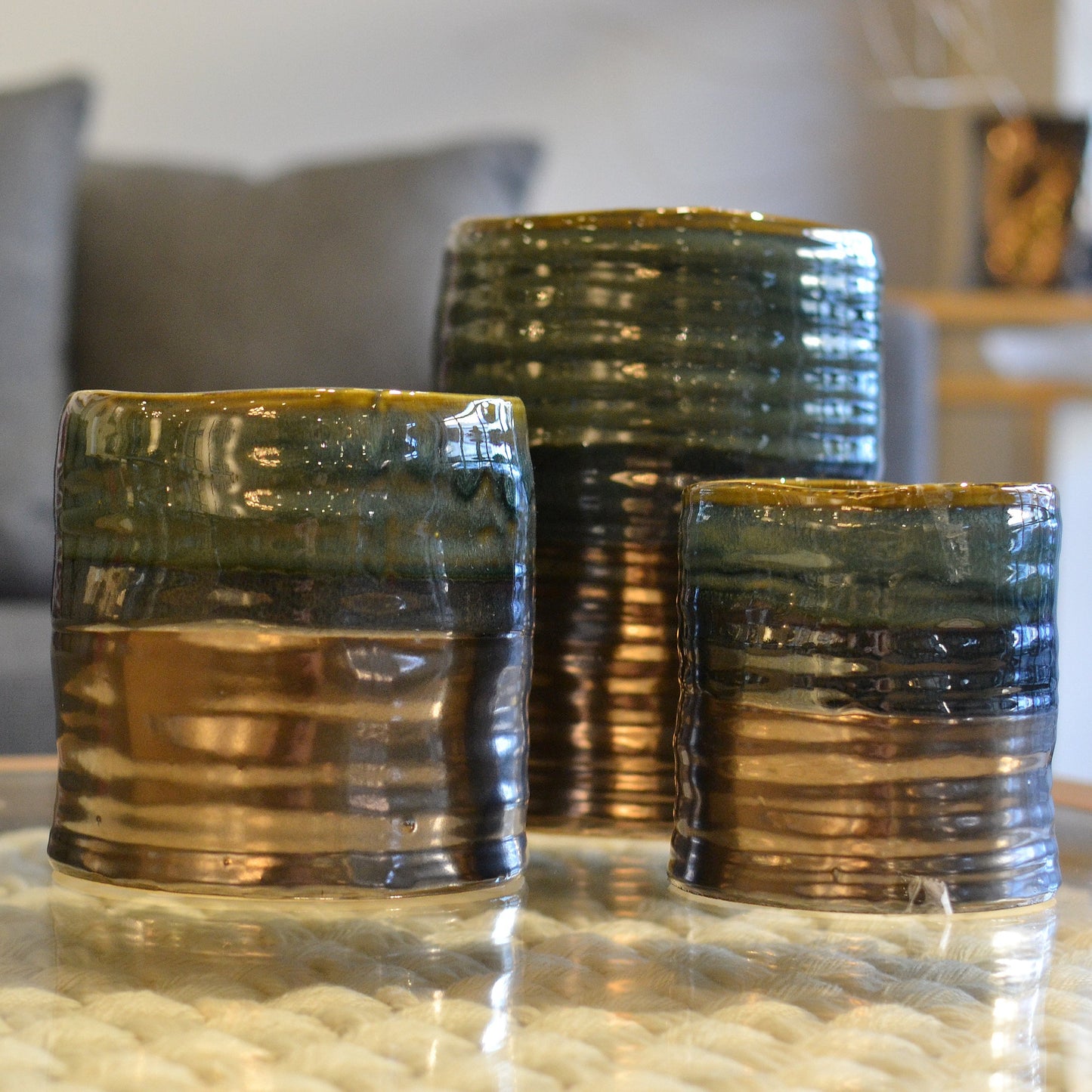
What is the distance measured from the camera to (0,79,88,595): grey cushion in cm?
146

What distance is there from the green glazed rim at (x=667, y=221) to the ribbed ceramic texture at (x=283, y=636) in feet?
0.48

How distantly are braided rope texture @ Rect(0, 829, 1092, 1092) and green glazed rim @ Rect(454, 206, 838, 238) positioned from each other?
24 centimetres

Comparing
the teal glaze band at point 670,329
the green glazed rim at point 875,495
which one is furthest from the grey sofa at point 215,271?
the green glazed rim at point 875,495

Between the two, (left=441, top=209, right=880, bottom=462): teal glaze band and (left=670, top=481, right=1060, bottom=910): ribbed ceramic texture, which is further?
(left=441, top=209, right=880, bottom=462): teal glaze band

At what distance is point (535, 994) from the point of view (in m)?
0.43

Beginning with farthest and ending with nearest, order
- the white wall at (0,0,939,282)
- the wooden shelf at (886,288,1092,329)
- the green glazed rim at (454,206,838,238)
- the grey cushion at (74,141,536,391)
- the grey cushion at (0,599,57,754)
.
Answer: the wooden shelf at (886,288,1092,329)
the white wall at (0,0,939,282)
the grey cushion at (74,141,536,391)
the grey cushion at (0,599,57,754)
the green glazed rim at (454,206,838,238)

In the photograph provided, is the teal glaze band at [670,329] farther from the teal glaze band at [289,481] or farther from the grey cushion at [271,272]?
the grey cushion at [271,272]

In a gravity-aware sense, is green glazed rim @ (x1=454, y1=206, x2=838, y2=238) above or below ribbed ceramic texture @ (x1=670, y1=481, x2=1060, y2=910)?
above

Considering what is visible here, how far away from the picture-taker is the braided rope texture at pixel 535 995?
1.23ft

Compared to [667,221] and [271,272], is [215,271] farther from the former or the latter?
[667,221]

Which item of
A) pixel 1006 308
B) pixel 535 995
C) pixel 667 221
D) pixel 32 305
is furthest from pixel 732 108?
pixel 535 995

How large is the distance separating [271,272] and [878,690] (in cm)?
127

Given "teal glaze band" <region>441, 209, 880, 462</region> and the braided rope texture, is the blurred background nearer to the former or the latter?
Answer: "teal glaze band" <region>441, 209, 880, 462</region>

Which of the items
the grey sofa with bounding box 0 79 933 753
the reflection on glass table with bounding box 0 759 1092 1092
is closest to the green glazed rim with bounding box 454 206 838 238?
the reflection on glass table with bounding box 0 759 1092 1092
